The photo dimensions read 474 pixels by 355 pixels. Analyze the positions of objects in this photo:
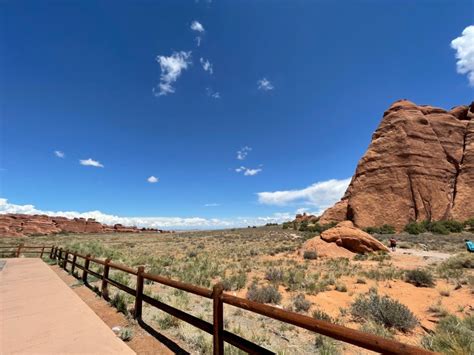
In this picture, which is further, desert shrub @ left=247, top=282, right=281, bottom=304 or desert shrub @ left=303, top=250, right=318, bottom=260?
desert shrub @ left=303, top=250, right=318, bottom=260

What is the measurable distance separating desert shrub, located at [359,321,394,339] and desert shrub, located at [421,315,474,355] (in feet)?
2.67

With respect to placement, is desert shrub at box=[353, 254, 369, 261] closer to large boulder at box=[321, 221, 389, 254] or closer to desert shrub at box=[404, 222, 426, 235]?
large boulder at box=[321, 221, 389, 254]

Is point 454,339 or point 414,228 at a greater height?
point 414,228

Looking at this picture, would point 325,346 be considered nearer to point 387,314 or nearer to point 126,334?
point 387,314

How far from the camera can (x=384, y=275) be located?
13219mm

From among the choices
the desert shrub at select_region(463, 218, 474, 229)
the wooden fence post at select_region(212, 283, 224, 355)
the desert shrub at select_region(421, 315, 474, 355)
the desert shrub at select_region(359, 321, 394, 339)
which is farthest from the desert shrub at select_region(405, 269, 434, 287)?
the desert shrub at select_region(463, 218, 474, 229)

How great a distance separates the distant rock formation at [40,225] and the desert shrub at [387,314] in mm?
87725

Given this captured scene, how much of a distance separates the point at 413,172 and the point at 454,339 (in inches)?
2111

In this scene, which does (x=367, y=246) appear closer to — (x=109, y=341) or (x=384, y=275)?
(x=384, y=275)

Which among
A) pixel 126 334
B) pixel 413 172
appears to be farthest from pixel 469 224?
pixel 126 334

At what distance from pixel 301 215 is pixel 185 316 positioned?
92.2 m

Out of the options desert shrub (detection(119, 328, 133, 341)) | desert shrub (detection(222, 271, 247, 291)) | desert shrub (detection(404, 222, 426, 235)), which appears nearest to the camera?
desert shrub (detection(119, 328, 133, 341))

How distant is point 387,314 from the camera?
7438 millimetres

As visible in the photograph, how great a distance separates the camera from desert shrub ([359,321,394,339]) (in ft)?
21.5
